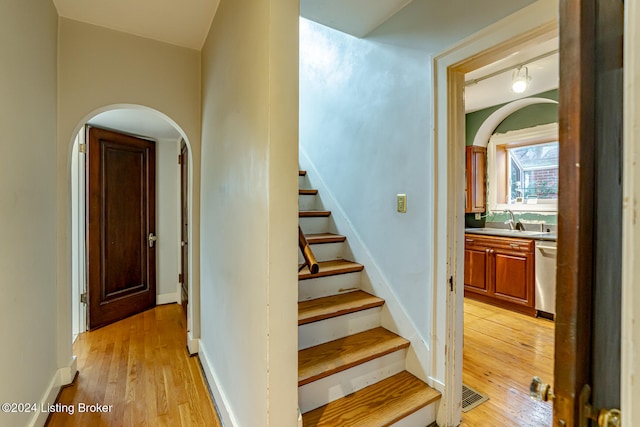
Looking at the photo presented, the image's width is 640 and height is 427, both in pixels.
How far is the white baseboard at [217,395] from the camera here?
163cm

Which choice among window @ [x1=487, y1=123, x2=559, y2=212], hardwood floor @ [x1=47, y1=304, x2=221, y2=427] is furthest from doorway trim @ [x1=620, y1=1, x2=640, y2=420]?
window @ [x1=487, y1=123, x2=559, y2=212]

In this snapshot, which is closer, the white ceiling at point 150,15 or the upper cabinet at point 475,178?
the white ceiling at point 150,15

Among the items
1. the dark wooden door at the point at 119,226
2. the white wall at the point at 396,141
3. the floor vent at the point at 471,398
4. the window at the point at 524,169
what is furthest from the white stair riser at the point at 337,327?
the window at the point at 524,169

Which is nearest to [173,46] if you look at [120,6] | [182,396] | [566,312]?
[120,6]

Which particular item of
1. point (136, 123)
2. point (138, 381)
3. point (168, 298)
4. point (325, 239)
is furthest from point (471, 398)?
point (136, 123)

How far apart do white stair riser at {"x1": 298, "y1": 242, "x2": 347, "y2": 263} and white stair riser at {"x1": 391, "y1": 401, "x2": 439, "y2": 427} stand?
1204mm

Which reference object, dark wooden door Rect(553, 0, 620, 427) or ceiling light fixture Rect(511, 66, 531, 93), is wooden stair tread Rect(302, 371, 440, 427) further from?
ceiling light fixture Rect(511, 66, 531, 93)

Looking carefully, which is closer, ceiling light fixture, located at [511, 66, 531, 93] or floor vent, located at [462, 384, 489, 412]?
floor vent, located at [462, 384, 489, 412]

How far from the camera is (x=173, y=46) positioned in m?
2.39

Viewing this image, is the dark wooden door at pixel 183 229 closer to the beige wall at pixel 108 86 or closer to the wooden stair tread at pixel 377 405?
the beige wall at pixel 108 86

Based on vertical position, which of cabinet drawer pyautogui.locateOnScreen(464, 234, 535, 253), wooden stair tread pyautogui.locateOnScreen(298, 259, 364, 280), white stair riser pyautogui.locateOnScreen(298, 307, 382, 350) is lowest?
white stair riser pyautogui.locateOnScreen(298, 307, 382, 350)

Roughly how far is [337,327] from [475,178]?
3443 mm

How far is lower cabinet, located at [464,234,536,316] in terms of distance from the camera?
133 inches

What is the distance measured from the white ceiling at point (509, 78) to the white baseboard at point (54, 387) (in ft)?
12.9
